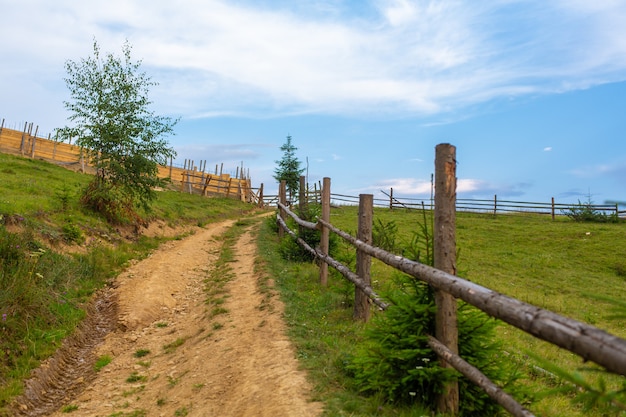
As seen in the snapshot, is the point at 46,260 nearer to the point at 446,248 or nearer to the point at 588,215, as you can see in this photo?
the point at 446,248

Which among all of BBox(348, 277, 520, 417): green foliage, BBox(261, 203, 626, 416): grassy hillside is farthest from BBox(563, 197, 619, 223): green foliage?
BBox(348, 277, 520, 417): green foliage

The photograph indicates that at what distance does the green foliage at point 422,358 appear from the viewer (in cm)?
422

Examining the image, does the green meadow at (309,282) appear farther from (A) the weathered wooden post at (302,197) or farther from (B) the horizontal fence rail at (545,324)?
(A) the weathered wooden post at (302,197)

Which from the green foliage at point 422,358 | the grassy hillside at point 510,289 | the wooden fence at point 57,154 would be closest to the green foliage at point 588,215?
the grassy hillside at point 510,289

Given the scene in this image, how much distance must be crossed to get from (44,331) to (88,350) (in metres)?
0.85

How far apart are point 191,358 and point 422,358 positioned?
4.07 metres

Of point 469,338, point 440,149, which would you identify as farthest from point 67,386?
point 440,149

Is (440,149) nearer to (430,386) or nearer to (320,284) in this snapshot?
(430,386)

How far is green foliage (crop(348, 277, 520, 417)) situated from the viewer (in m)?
4.22

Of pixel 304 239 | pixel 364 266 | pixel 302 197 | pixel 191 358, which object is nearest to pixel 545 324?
pixel 364 266

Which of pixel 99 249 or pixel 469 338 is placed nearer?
pixel 469 338

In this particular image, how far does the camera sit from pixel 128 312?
9.61 meters

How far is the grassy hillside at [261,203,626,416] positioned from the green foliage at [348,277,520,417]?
0.23 m

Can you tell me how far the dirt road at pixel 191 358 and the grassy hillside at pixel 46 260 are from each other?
727 millimetres
